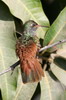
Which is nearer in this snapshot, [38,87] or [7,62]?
[7,62]

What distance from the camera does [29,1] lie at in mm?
3744

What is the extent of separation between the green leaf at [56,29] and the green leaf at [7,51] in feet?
0.92

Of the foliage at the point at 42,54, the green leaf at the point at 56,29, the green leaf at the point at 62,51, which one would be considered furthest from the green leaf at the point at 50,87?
the green leaf at the point at 56,29

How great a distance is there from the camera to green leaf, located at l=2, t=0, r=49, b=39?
3.68m

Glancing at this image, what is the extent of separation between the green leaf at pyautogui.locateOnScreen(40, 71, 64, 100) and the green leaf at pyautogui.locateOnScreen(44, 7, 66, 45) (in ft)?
1.03

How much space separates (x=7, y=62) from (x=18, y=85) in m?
0.28

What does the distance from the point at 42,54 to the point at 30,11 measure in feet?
Result: 1.23

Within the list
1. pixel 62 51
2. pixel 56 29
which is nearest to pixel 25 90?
pixel 62 51

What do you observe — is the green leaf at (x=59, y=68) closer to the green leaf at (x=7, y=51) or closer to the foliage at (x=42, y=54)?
the foliage at (x=42, y=54)

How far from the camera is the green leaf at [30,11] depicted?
368cm

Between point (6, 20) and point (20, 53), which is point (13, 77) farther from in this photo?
point (6, 20)

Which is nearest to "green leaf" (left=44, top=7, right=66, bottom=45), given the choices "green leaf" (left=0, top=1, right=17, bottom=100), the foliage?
the foliage

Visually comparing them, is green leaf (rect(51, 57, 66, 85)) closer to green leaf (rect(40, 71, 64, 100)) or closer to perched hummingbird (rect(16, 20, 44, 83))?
green leaf (rect(40, 71, 64, 100))

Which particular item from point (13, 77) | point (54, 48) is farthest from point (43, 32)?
point (13, 77)
